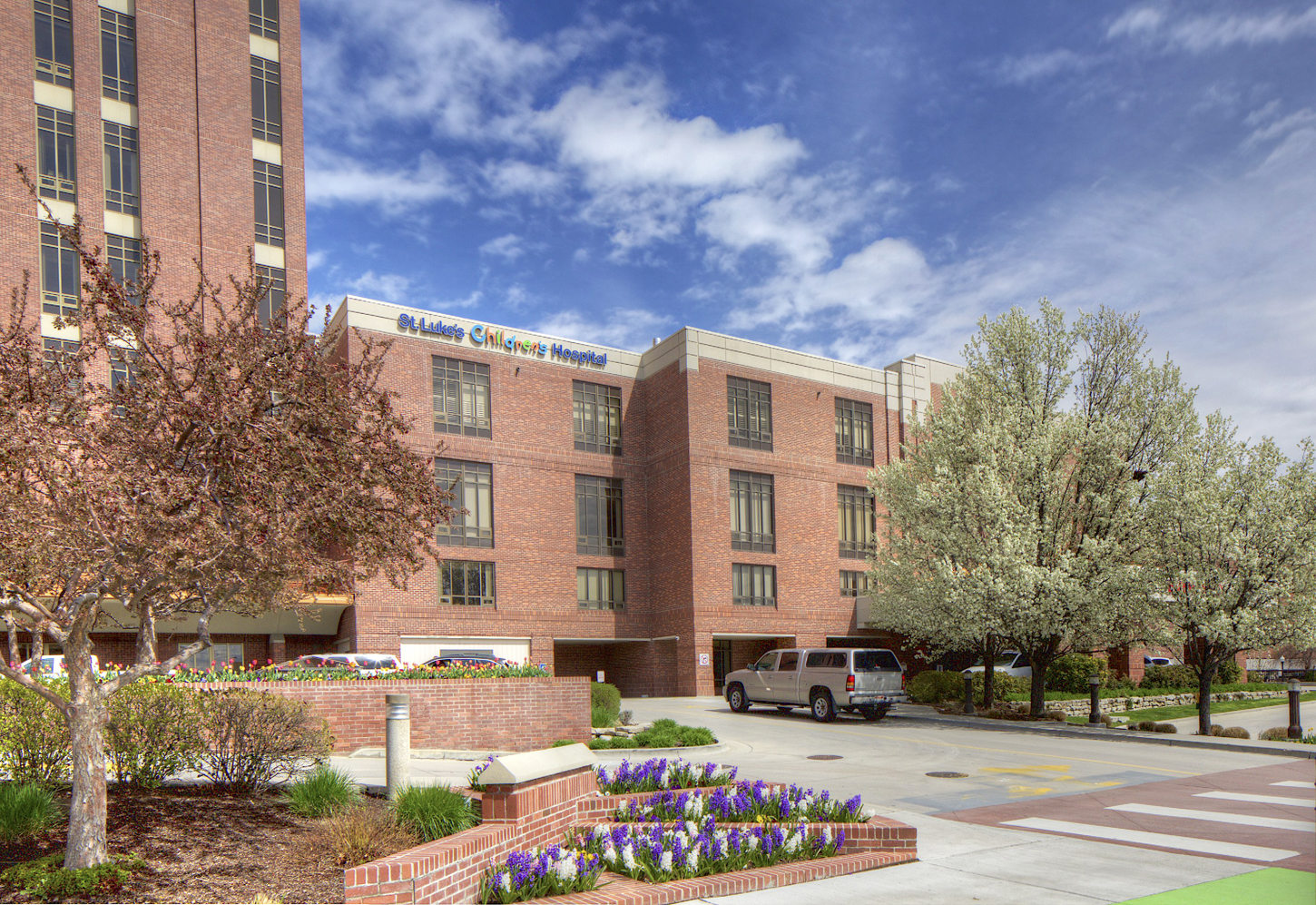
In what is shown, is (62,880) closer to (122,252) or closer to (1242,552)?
(1242,552)

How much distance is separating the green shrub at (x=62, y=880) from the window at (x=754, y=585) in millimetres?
33874

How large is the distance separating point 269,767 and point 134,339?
17.8ft

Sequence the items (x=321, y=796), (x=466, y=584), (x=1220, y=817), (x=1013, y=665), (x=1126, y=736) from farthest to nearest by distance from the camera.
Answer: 1. (x=1013, y=665)
2. (x=466, y=584)
3. (x=1126, y=736)
4. (x=1220, y=817)
5. (x=321, y=796)

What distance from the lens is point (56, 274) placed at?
110 feet

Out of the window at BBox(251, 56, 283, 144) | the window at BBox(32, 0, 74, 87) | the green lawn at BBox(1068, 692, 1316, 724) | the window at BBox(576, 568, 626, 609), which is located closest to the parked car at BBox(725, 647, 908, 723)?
the green lawn at BBox(1068, 692, 1316, 724)

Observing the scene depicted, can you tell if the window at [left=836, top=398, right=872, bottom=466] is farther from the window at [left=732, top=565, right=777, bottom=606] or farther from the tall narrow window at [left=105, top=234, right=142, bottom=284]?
the tall narrow window at [left=105, top=234, right=142, bottom=284]

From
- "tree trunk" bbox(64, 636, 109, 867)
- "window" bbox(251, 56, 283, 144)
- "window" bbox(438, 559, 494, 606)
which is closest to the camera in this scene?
"tree trunk" bbox(64, 636, 109, 867)

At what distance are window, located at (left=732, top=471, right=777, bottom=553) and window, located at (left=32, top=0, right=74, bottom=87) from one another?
29556 mm

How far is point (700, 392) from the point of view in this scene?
4056 cm

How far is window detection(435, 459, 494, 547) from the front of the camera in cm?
3762

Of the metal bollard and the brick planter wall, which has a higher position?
the metal bollard

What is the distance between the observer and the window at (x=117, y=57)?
35.7 m

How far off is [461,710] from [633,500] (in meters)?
24.5

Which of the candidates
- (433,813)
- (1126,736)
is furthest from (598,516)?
(433,813)
